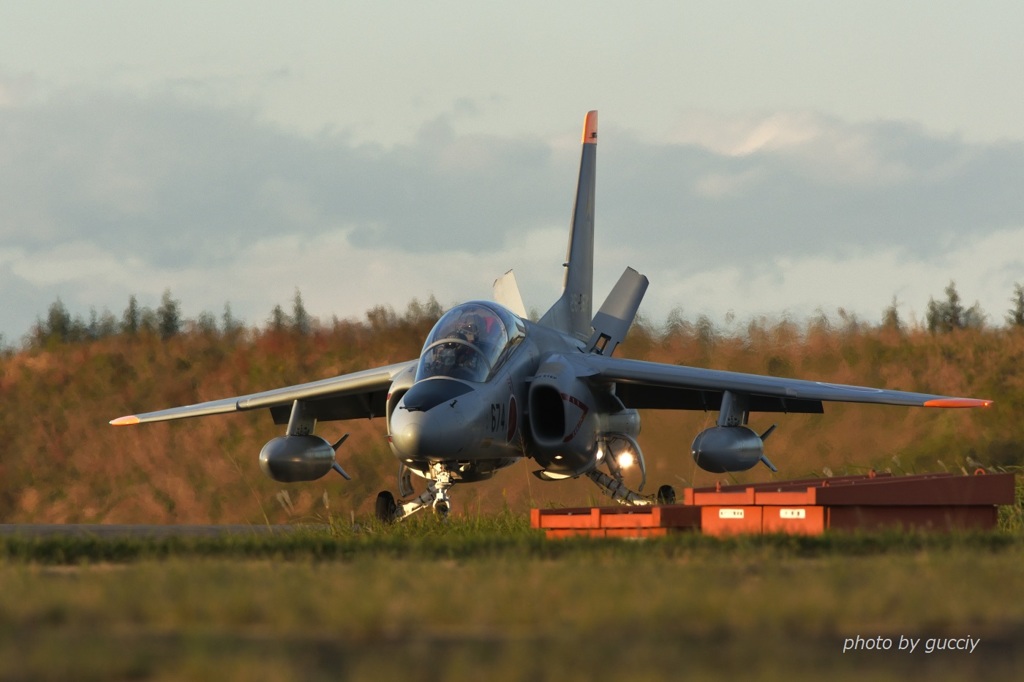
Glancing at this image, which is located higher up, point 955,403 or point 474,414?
point 955,403

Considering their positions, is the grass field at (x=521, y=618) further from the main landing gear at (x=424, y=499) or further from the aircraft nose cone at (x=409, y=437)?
the main landing gear at (x=424, y=499)

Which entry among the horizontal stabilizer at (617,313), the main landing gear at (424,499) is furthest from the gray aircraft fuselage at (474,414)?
the horizontal stabilizer at (617,313)

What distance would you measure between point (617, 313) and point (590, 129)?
451cm

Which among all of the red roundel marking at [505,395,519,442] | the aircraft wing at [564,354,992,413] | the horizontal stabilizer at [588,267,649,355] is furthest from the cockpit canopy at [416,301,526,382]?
the horizontal stabilizer at [588,267,649,355]

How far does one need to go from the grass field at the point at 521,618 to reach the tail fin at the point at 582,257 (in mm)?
14093

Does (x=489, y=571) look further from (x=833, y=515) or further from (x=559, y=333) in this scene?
(x=559, y=333)

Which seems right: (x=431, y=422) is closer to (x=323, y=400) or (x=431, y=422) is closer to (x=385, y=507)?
(x=385, y=507)

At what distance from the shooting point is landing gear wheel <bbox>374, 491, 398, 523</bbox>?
19.5m

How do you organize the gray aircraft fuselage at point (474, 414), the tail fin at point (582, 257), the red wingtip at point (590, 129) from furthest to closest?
the red wingtip at point (590, 129)
the tail fin at point (582, 257)
the gray aircraft fuselage at point (474, 414)

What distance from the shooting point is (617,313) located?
71.8 feet

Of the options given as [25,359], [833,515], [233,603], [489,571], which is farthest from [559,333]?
[25,359]

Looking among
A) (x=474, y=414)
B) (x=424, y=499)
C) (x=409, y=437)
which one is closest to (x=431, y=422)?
(x=409, y=437)

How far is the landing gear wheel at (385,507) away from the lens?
19.5 metres

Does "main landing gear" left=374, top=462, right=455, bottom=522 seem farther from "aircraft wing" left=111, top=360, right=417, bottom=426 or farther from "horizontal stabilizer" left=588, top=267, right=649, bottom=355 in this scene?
"horizontal stabilizer" left=588, top=267, right=649, bottom=355
